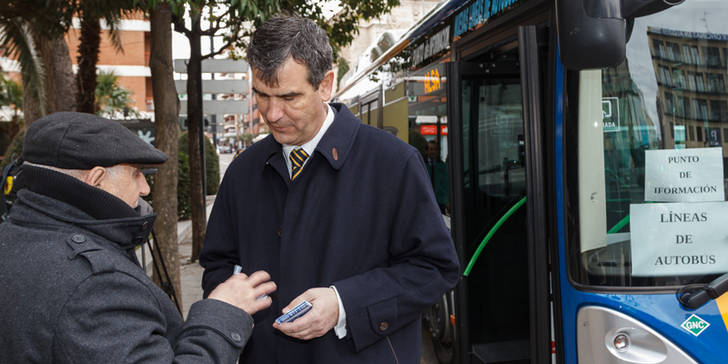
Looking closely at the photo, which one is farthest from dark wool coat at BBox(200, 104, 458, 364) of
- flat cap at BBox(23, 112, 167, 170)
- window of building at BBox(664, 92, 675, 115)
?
window of building at BBox(664, 92, 675, 115)

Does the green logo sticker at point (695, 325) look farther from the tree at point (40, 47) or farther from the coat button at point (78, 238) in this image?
the tree at point (40, 47)

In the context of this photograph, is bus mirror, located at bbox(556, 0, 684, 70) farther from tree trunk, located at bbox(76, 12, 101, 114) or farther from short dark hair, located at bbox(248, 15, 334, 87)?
tree trunk, located at bbox(76, 12, 101, 114)

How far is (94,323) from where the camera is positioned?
1331 mm

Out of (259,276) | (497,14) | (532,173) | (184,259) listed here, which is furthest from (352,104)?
(259,276)

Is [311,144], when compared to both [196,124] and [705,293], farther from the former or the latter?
[196,124]

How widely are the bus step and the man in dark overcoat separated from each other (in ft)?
7.58

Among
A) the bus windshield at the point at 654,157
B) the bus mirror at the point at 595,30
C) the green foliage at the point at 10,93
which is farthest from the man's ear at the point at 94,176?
the green foliage at the point at 10,93

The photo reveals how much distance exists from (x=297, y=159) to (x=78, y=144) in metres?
0.70

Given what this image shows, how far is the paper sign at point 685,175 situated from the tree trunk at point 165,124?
3.61 meters

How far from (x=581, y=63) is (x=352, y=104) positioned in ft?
23.3

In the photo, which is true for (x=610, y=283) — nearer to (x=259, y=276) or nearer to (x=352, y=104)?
(x=259, y=276)

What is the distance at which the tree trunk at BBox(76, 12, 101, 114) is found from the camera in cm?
924

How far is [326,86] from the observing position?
2.05 m

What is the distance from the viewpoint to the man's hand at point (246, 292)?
1673mm
